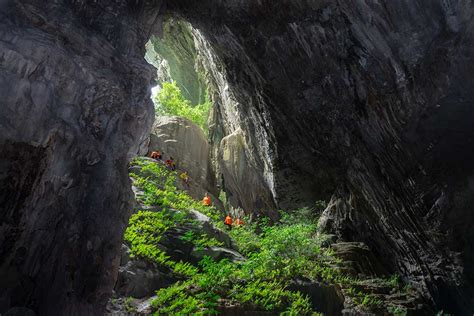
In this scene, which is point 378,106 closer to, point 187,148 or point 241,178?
point 241,178

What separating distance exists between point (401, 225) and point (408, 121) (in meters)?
2.96

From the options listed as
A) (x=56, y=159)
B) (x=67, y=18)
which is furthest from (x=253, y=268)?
(x=67, y=18)

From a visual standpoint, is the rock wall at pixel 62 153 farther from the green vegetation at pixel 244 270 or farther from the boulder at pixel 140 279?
the green vegetation at pixel 244 270

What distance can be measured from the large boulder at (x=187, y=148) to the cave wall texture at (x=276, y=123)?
6483 millimetres

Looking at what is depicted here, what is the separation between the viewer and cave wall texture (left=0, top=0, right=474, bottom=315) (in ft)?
20.3

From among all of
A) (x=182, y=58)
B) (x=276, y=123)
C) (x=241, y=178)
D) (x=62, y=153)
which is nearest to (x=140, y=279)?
(x=62, y=153)

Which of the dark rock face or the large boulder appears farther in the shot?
the large boulder

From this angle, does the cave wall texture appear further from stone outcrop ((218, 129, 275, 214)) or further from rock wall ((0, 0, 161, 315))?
stone outcrop ((218, 129, 275, 214))

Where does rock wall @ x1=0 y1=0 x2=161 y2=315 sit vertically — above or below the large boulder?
Answer: below

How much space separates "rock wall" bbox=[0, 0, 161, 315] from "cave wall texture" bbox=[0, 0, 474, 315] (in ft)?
0.08

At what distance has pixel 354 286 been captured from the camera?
33.2 ft

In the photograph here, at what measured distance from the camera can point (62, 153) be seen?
6.61 metres

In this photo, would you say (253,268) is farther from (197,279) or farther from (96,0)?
(96,0)

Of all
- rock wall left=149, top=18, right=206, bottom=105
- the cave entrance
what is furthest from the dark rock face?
rock wall left=149, top=18, right=206, bottom=105
